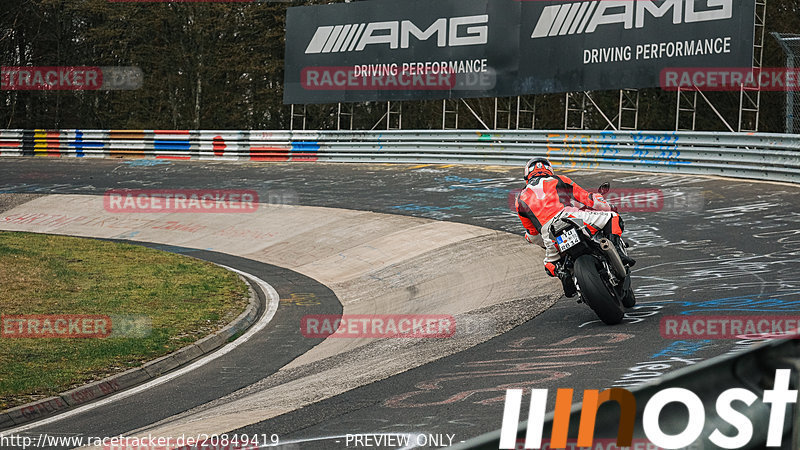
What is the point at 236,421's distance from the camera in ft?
23.2

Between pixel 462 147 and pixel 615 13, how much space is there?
5.54m

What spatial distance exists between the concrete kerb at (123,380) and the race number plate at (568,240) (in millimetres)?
4559

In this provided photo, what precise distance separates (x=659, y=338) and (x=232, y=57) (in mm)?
36446

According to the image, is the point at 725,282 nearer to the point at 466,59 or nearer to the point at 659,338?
the point at 659,338

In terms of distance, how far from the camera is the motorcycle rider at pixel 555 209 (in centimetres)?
908

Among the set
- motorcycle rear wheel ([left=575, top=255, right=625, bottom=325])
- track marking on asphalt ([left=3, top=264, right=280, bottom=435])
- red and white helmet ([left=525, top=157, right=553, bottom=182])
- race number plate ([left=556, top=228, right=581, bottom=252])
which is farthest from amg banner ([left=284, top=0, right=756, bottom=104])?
race number plate ([left=556, top=228, right=581, bottom=252])

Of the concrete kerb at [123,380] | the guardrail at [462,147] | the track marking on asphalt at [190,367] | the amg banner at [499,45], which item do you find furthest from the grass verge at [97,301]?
the amg banner at [499,45]

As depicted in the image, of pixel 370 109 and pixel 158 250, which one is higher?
pixel 370 109

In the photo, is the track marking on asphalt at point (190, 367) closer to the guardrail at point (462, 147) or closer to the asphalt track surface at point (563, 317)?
the asphalt track surface at point (563, 317)

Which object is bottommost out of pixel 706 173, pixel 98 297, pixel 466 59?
pixel 98 297

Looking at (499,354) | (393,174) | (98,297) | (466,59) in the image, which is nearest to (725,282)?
(499,354)

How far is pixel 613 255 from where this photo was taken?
885 cm

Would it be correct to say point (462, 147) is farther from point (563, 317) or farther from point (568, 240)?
point (568, 240)

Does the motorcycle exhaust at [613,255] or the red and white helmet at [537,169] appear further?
the red and white helmet at [537,169]
